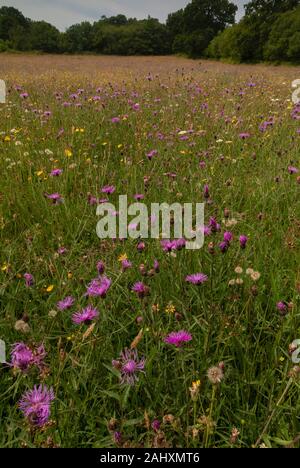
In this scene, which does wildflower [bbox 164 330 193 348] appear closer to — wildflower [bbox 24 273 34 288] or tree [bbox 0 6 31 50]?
wildflower [bbox 24 273 34 288]

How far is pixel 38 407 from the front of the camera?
A: 1073mm

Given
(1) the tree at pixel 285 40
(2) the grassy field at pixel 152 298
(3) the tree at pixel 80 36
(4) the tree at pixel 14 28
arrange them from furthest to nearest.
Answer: (3) the tree at pixel 80 36 → (4) the tree at pixel 14 28 → (1) the tree at pixel 285 40 → (2) the grassy field at pixel 152 298

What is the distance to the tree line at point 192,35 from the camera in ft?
82.8

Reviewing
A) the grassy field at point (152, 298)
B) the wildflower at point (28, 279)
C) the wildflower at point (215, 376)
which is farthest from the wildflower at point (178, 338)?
the wildflower at point (28, 279)

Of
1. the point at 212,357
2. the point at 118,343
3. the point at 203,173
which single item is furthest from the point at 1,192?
the point at 212,357

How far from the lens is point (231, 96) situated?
5438mm

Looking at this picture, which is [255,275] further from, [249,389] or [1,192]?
[1,192]

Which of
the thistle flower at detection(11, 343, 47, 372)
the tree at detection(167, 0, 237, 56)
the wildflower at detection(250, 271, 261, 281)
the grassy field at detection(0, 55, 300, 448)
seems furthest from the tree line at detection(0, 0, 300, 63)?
the thistle flower at detection(11, 343, 47, 372)

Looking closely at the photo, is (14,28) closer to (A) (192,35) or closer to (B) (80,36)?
(B) (80,36)

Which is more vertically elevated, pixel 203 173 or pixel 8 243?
pixel 203 173

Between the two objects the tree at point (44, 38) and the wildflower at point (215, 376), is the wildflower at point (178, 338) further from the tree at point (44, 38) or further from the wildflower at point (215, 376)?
the tree at point (44, 38)

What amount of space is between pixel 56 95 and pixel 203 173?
132 inches

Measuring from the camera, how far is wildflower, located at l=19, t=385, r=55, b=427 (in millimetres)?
1029

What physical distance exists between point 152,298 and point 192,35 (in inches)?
1551
